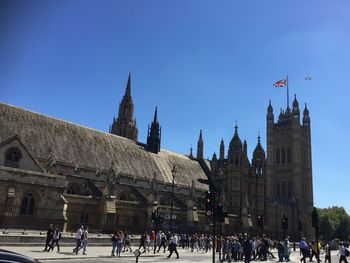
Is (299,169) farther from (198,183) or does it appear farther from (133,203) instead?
(133,203)

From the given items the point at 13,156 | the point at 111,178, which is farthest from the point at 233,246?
the point at 13,156

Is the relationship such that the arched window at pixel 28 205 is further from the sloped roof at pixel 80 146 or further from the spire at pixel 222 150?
the spire at pixel 222 150

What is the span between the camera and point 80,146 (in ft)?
153

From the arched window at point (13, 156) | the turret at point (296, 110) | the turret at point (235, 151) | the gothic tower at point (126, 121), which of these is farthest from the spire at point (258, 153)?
the arched window at point (13, 156)

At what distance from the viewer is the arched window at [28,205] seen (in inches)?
1281

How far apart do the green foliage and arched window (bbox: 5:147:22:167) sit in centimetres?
9250

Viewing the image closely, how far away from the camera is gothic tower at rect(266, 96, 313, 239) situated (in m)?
101

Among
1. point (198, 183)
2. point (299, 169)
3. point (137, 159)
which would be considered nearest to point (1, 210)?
point (137, 159)

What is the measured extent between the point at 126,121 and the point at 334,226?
224ft

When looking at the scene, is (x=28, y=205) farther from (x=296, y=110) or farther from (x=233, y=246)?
(x=296, y=110)

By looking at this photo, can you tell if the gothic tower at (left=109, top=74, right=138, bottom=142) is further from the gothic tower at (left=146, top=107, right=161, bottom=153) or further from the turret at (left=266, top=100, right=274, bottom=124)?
the turret at (left=266, top=100, right=274, bottom=124)

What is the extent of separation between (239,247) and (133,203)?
22221 mm

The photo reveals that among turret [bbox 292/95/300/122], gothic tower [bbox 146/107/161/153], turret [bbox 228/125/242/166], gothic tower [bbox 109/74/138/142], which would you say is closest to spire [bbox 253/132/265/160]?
turret [bbox 228/125/242/166]

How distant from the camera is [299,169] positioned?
102750 millimetres
